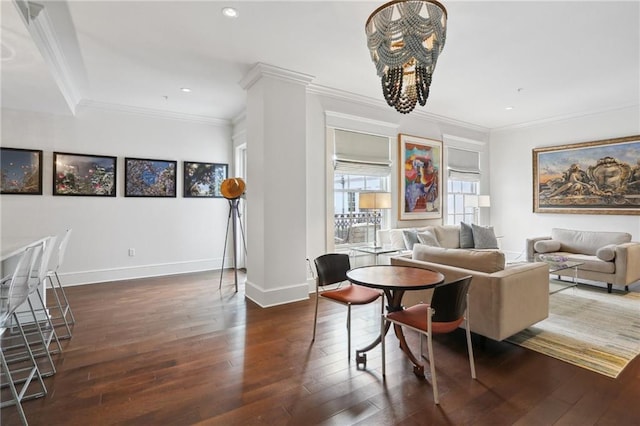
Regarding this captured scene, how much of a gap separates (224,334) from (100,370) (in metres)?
1.00

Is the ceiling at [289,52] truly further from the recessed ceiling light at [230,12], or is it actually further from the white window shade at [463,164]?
the white window shade at [463,164]

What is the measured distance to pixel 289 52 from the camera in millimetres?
3486

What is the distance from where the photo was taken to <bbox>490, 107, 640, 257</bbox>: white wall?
541 centimetres

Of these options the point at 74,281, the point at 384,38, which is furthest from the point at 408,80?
the point at 74,281

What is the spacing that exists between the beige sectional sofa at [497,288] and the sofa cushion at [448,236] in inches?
99.1

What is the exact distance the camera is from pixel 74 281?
15.9 feet

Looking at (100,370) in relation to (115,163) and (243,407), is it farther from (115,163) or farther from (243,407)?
(115,163)

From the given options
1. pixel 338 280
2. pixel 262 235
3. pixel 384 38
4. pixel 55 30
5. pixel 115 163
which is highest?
pixel 55 30

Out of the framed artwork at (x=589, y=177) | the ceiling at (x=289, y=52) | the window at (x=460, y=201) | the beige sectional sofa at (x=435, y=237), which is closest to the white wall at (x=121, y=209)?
the ceiling at (x=289, y=52)

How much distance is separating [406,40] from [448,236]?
4140mm

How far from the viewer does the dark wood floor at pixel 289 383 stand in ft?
6.14

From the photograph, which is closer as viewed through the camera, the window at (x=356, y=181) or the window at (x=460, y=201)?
the window at (x=356, y=181)

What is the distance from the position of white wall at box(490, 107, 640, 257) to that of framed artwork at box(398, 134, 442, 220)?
177cm

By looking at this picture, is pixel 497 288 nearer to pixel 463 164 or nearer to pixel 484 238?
pixel 484 238
